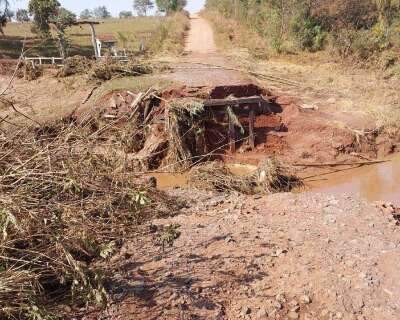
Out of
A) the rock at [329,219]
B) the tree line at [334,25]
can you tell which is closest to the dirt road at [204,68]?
the tree line at [334,25]

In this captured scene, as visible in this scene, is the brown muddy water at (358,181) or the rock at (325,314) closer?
the rock at (325,314)

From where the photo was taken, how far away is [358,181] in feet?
37.0

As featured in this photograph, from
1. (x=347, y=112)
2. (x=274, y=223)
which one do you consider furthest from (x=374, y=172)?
(x=274, y=223)

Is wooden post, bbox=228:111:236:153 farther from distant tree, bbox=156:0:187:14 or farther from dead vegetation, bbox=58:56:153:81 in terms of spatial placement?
distant tree, bbox=156:0:187:14

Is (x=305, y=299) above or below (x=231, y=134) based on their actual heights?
below

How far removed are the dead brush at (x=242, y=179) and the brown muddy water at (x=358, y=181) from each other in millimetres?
732

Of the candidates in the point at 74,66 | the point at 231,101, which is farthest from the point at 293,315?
the point at 74,66

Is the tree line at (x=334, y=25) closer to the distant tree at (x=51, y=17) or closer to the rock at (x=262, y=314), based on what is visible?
the distant tree at (x=51, y=17)

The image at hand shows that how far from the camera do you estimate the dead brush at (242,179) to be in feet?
32.3

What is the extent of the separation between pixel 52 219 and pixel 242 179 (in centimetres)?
615

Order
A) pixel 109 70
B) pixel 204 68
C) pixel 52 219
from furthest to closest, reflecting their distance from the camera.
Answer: pixel 204 68, pixel 109 70, pixel 52 219

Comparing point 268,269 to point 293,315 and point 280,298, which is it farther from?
point 293,315

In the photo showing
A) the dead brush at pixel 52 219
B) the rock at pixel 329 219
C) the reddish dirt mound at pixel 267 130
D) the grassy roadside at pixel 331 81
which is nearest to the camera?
the dead brush at pixel 52 219

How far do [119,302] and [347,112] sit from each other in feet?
35.4
